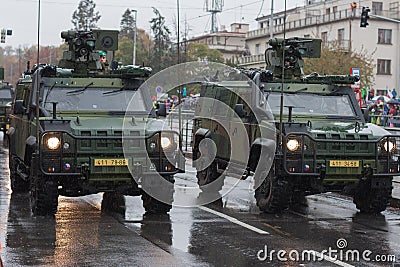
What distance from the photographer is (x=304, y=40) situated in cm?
1602

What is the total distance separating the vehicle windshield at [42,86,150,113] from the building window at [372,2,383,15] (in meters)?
59.3

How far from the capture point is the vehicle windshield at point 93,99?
1327cm

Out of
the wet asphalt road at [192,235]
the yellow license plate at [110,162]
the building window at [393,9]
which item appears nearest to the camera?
the wet asphalt road at [192,235]

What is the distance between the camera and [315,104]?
14.4 metres

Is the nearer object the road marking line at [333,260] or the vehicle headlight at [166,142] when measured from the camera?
the road marking line at [333,260]

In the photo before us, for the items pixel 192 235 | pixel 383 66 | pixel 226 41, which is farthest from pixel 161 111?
pixel 226 41

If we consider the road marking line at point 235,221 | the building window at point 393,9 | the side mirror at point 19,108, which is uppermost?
the building window at point 393,9

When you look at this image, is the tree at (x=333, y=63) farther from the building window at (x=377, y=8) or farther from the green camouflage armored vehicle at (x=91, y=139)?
the green camouflage armored vehicle at (x=91, y=139)

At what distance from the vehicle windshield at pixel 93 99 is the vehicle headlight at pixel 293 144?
246cm

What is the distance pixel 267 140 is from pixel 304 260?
3.92 meters

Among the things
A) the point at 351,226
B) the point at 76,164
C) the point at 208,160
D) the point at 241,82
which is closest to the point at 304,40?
the point at 241,82

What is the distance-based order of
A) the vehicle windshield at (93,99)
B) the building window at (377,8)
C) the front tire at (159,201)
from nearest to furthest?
the front tire at (159,201), the vehicle windshield at (93,99), the building window at (377,8)

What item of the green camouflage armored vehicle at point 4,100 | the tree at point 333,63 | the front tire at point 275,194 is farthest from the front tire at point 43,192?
the tree at point 333,63

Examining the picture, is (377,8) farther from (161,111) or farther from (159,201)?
(159,201)
